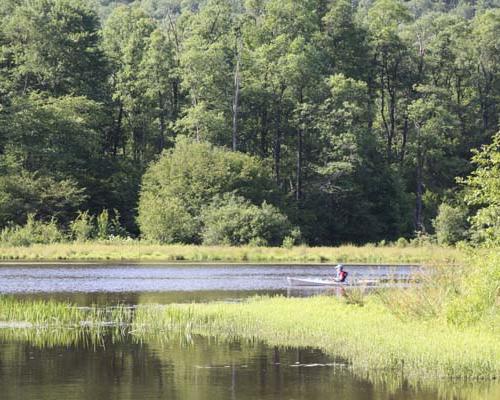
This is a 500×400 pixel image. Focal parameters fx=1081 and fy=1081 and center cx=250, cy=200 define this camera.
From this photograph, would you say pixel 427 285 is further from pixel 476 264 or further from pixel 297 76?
pixel 297 76

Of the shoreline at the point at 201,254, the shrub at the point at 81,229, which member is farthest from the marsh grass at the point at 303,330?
the shrub at the point at 81,229

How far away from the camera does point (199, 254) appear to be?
6938cm

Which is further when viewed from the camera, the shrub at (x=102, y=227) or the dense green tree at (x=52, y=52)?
the dense green tree at (x=52, y=52)

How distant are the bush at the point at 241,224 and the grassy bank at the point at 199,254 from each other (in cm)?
378

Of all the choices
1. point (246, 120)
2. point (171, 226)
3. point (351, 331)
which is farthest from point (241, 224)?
point (351, 331)

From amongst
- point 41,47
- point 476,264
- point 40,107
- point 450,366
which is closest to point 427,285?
point 476,264

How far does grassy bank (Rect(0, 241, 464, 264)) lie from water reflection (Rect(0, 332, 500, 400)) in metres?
40.2

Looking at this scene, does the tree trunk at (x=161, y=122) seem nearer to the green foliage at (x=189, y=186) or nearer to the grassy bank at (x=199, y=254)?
the green foliage at (x=189, y=186)

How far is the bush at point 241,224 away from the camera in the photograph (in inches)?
2995

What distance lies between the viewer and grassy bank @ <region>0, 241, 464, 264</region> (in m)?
67.6

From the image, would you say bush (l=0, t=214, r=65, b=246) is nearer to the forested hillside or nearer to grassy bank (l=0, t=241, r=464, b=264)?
the forested hillside

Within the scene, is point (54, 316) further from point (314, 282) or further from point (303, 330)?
point (314, 282)

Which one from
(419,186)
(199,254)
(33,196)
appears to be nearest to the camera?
(199,254)

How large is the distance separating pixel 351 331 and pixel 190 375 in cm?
580
